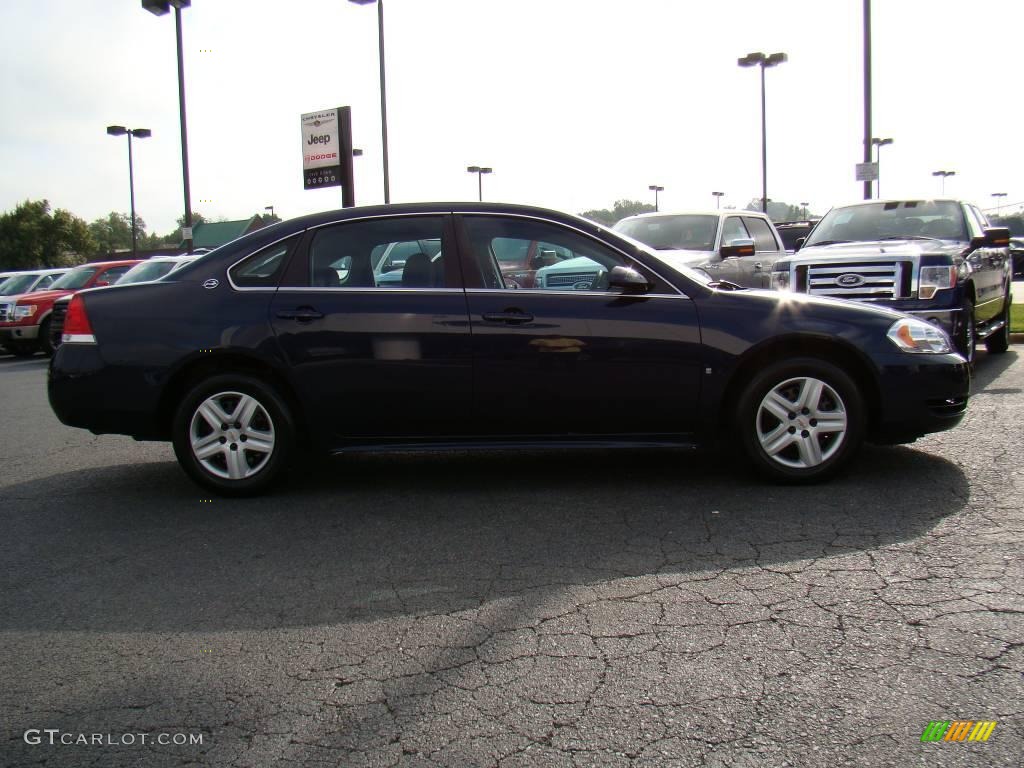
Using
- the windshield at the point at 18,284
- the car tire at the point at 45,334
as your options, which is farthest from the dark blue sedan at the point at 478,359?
the windshield at the point at 18,284

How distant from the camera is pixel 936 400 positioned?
564cm

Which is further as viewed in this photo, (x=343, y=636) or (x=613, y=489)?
(x=613, y=489)

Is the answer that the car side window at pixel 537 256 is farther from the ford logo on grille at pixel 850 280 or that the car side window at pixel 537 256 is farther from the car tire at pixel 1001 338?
the car tire at pixel 1001 338

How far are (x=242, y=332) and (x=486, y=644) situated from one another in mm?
2829

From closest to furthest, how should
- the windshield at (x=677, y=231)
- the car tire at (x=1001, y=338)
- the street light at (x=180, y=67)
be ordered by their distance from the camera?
the car tire at (x=1001, y=338)
the windshield at (x=677, y=231)
the street light at (x=180, y=67)

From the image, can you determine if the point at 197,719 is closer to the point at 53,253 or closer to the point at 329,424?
the point at 329,424

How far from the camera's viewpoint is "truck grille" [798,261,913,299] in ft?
32.0

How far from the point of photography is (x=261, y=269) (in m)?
5.75

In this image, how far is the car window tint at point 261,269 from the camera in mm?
5730

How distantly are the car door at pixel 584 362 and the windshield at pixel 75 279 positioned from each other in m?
16.8

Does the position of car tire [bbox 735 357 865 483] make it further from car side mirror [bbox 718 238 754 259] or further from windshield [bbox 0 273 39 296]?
windshield [bbox 0 273 39 296]

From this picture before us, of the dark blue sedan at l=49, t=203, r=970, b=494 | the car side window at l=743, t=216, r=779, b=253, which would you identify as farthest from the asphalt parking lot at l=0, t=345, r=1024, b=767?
the car side window at l=743, t=216, r=779, b=253

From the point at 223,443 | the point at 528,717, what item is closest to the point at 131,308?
the point at 223,443

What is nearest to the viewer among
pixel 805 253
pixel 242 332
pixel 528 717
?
pixel 528 717
